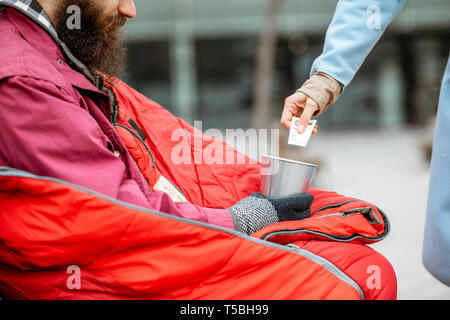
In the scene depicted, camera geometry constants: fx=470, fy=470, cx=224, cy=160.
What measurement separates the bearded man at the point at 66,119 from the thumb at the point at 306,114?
0.34 m

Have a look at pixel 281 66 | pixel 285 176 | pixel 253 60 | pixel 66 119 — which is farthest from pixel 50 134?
pixel 281 66

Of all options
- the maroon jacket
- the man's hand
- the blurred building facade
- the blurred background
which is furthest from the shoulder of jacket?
the blurred building facade

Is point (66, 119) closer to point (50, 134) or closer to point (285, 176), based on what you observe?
point (50, 134)

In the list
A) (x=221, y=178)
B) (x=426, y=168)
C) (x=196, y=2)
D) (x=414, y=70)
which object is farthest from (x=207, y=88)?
(x=221, y=178)

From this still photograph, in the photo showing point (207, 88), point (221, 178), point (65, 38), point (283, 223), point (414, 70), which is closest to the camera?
point (283, 223)

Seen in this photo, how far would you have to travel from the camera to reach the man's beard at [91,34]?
1.85m

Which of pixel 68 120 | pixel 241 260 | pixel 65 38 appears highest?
pixel 65 38

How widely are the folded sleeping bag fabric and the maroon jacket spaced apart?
7cm

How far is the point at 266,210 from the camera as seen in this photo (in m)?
1.72

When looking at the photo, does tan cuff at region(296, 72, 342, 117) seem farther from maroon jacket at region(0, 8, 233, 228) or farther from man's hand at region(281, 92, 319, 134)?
maroon jacket at region(0, 8, 233, 228)

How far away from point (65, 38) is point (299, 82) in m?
15.4

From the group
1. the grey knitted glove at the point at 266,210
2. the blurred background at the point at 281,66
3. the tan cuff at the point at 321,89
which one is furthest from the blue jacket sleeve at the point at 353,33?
the blurred background at the point at 281,66

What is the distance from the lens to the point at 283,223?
5.51 ft

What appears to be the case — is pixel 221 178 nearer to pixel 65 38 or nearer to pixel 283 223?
pixel 283 223
